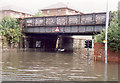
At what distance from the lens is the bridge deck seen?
3148cm

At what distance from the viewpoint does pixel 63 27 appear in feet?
115

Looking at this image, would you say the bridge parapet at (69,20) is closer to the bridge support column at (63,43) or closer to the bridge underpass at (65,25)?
the bridge underpass at (65,25)

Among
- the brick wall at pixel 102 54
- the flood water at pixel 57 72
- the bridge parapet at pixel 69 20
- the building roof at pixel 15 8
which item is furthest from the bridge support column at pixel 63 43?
the building roof at pixel 15 8

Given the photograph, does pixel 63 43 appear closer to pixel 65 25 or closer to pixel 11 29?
pixel 11 29

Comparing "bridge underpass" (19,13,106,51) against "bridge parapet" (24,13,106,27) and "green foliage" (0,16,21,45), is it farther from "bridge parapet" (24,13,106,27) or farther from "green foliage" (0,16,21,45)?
"green foliage" (0,16,21,45)

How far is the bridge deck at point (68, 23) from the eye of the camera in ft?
103

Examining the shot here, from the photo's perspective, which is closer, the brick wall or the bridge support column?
the brick wall

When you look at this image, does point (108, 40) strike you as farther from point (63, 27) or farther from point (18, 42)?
point (18, 42)

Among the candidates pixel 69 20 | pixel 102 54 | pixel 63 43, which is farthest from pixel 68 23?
pixel 63 43

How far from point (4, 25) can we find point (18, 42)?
16.9 feet

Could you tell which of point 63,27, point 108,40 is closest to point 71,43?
point 63,27

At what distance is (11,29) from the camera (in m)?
40.4

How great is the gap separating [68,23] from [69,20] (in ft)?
2.01

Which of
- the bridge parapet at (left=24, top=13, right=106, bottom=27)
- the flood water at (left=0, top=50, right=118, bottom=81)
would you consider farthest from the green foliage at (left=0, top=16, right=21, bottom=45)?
the flood water at (left=0, top=50, right=118, bottom=81)
